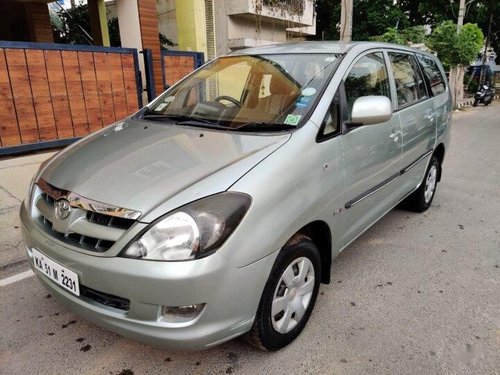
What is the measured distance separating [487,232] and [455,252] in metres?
0.71

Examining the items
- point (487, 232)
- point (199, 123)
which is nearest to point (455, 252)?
point (487, 232)

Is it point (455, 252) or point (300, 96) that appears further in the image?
point (455, 252)

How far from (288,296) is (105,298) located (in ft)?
3.14

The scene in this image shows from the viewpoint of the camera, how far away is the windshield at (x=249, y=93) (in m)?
2.57

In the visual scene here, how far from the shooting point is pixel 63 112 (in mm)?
6301

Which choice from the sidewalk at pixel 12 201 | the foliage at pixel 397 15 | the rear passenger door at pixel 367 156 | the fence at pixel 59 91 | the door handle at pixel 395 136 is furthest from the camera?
the foliage at pixel 397 15

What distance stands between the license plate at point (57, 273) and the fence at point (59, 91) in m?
4.34

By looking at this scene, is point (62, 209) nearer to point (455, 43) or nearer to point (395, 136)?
point (395, 136)

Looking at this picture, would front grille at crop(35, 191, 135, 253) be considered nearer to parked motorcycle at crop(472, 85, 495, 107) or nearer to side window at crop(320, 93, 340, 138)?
side window at crop(320, 93, 340, 138)

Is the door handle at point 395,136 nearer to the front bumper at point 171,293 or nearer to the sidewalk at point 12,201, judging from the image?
the front bumper at point 171,293

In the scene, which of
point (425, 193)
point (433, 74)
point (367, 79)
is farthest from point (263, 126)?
point (433, 74)

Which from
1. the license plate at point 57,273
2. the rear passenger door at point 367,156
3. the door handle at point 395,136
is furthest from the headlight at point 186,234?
the door handle at point 395,136

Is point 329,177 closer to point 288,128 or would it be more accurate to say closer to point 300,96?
point 288,128

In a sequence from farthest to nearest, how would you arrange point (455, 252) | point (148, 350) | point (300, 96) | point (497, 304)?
point (455, 252) < point (497, 304) < point (300, 96) < point (148, 350)
